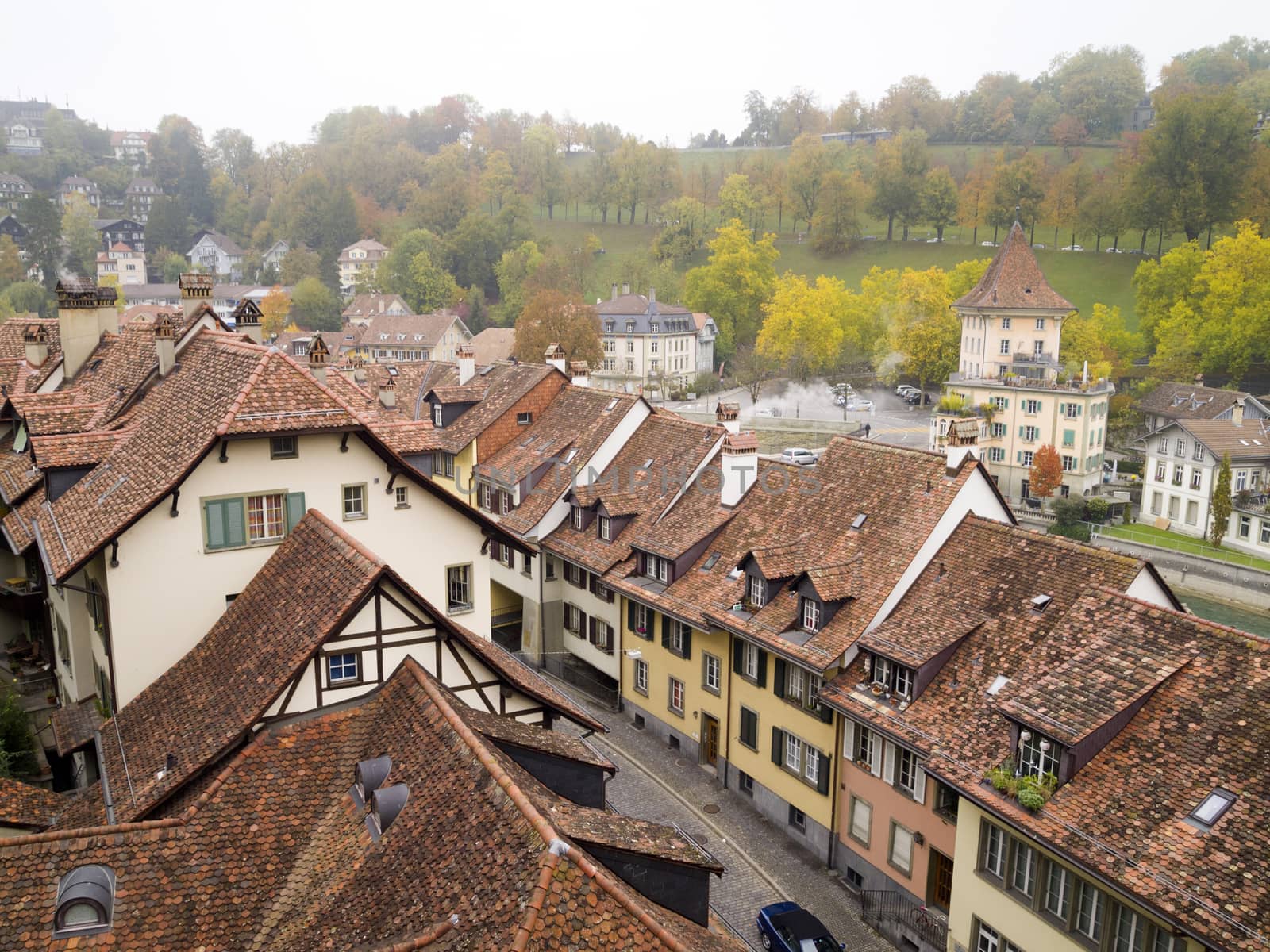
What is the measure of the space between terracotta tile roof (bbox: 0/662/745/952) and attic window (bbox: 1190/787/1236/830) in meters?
9.08

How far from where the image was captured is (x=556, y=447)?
140ft

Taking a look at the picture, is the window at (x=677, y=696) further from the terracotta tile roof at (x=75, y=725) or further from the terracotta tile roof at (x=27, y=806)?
the terracotta tile roof at (x=27, y=806)

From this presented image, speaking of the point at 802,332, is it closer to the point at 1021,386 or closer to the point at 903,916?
the point at 1021,386

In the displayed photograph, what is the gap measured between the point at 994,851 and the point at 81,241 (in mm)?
178503

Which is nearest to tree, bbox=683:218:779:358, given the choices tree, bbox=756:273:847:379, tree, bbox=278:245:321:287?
tree, bbox=756:273:847:379

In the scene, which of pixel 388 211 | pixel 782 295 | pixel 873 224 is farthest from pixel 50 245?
pixel 873 224

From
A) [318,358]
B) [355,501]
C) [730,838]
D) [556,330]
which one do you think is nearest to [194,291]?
[318,358]

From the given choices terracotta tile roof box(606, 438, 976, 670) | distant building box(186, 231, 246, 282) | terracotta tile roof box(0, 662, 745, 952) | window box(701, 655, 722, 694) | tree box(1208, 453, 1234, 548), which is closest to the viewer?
terracotta tile roof box(0, 662, 745, 952)

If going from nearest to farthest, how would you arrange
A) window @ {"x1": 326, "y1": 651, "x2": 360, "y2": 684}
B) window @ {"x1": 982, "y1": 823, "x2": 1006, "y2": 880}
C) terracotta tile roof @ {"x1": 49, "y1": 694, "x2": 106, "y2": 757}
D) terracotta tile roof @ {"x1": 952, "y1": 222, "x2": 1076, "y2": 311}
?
window @ {"x1": 326, "y1": 651, "x2": 360, "y2": 684}
terracotta tile roof @ {"x1": 49, "y1": 694, "x2": 106, "y2": 757}
window @ {"x1": 982, "y1": 823, "x2": 1006, "y2": 880}
terracotta tile roof @ {"x1": 952, "y1": 222, "x2": 1076, "y2": 311}

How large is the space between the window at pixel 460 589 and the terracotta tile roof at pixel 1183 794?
1205cm

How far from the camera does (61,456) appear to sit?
23484 millimetres

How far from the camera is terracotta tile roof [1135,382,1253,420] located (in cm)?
7844

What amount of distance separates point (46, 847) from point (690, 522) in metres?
24.5

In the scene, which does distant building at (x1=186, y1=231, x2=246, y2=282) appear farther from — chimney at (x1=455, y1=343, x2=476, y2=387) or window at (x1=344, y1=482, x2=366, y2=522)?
window at (x1=344, y1=482, x2=366, y2=522)
